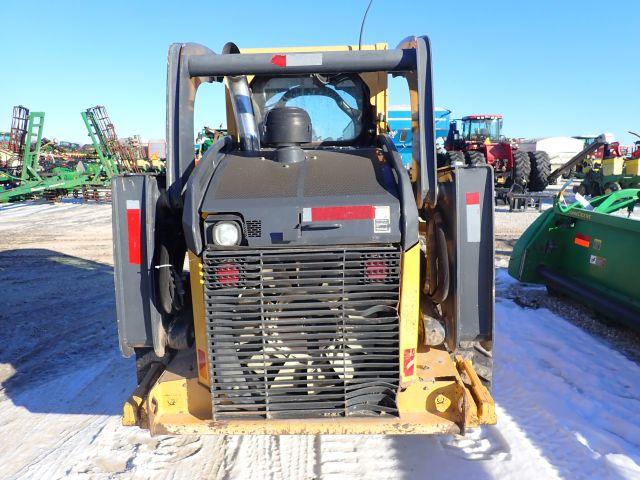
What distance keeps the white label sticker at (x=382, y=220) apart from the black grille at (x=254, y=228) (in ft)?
1.97

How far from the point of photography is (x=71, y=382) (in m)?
4.02

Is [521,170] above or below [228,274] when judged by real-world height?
above

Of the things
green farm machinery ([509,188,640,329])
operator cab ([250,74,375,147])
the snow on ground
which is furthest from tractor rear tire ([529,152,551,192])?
operator cab ([250,74,375,147])

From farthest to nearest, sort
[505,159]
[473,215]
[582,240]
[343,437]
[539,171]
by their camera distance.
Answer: [539,171]
[505,159]
[582,240]
[343,437]
[473,215]

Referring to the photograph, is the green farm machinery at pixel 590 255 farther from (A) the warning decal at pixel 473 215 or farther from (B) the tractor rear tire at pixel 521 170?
(B) the tractor rear tire at pixel 521 170

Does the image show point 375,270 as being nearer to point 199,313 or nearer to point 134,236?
point 199,313

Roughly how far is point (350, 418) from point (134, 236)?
1597 mm

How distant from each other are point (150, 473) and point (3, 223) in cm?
1460

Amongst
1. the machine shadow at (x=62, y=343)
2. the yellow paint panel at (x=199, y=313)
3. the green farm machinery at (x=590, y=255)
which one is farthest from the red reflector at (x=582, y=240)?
the machine shadow at (x=62, y=343)

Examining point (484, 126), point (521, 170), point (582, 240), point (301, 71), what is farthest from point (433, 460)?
point (484, 126)

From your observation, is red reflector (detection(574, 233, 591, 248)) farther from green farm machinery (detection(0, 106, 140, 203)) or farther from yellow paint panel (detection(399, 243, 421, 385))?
green farm machinery (detection(0, 106, 140, 203))

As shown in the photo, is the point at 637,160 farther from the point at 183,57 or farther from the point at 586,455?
the point at 183,57

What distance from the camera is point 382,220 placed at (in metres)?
2.44

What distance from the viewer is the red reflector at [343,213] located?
8.01ft
